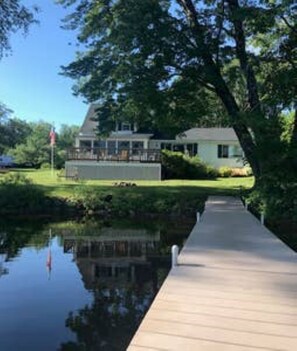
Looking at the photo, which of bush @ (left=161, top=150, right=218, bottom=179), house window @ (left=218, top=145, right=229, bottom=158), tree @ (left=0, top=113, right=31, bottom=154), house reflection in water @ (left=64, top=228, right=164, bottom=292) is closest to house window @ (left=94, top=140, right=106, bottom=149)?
bush @ (left=161, top=150, right=218, bottom=179)

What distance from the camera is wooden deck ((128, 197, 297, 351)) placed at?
4.97 metres

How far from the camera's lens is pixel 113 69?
2083 cm

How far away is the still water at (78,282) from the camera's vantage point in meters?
7.30

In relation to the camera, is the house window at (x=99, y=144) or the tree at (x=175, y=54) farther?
the house window at (x=99, y=144)

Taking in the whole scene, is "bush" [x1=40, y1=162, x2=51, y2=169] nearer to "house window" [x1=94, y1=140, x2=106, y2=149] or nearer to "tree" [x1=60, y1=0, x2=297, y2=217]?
"house window" [x1=94, y1=140, x2=106, y2=149]

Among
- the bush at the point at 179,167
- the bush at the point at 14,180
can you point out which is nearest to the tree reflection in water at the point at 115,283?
the bush at the point at 14,180

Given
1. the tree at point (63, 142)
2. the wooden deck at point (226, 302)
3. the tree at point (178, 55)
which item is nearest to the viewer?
the wooden deck at point (226, 302)

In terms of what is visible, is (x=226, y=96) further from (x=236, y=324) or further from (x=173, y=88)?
(x=236, y=324)

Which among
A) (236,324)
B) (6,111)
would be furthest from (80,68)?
(6,111)

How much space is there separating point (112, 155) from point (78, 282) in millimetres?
23981

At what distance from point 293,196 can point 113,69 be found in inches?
374

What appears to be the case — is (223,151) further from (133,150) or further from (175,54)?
(175,54)

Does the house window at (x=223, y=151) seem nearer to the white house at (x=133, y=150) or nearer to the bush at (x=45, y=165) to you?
the white house at (x=133, y=150)

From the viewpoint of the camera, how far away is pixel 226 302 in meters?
6.20
